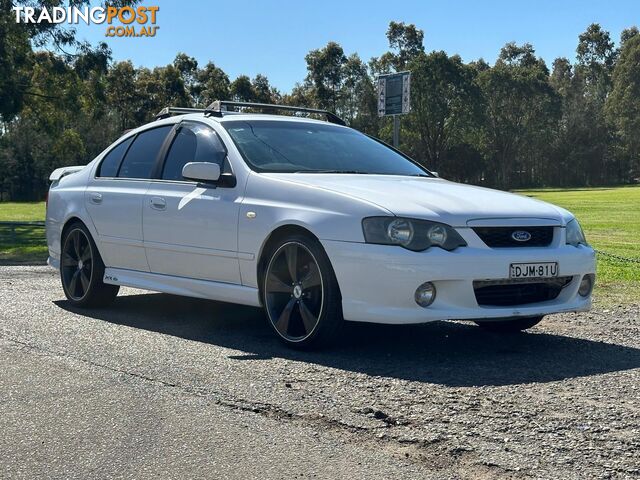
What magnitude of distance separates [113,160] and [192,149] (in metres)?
1.28

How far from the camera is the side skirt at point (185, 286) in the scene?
6441mm

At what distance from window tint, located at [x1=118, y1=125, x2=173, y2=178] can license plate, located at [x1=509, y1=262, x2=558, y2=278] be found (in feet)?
11.2

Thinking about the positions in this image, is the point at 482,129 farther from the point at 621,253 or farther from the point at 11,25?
the point at 621,253

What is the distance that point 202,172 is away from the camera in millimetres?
6598

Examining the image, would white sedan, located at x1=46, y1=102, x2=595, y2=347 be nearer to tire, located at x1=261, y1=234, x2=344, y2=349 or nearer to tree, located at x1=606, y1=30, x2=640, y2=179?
tire, located at x1=261, y1=234, x2=344, y2=349

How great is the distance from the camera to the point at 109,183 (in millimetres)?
7977

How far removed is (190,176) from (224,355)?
4.99 feet

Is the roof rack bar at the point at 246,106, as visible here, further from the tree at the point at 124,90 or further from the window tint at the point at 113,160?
the tree at the point at 124,90

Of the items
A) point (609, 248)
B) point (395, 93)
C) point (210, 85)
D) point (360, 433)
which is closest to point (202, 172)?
point (360, 433)

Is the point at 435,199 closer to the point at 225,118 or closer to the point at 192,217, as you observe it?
the point at 192,217

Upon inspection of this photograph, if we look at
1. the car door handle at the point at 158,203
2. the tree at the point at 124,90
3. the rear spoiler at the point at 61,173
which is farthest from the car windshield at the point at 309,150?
the tree at the point at 124,90

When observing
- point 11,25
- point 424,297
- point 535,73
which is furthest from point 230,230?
point 535,73

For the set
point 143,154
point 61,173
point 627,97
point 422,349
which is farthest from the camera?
point 627,97

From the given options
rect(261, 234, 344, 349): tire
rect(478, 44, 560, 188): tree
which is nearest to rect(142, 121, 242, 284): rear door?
rect(261, 234, 344, 349): tire
